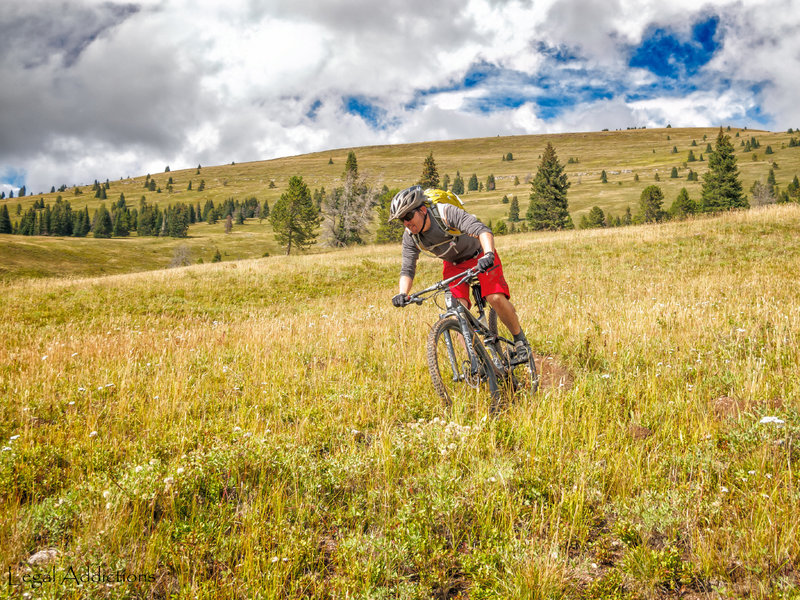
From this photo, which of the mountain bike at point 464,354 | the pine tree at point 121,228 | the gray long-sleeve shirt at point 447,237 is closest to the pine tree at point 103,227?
the pine tree at point 121,228

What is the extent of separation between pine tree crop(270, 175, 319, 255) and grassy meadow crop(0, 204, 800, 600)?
5615cm

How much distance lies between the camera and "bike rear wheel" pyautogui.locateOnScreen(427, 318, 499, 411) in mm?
4637

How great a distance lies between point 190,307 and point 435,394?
14726 millimetres

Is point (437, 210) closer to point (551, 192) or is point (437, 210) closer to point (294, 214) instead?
point (294, 214)

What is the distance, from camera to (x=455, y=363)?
4.82 meters

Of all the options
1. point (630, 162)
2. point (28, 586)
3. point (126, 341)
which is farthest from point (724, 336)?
point (630, 162)

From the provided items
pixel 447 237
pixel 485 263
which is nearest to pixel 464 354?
pixel 485 263

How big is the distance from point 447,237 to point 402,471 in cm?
289

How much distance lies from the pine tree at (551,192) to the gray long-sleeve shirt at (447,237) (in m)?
62.2

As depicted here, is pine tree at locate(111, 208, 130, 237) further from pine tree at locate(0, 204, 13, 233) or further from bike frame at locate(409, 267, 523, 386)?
bike frame at locate(409, 267, 523, 386)

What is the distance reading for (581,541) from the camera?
2783 mm

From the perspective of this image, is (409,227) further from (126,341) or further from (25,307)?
(25,307)

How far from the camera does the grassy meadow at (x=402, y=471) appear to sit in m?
2.48

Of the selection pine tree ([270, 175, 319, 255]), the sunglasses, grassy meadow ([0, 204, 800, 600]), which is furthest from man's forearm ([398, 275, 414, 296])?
pine tree ([270, 175, 319, 255])
